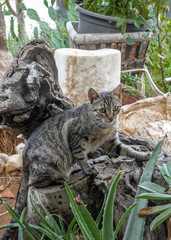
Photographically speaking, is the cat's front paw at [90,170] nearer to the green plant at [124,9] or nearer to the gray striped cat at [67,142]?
the gray striped cat at [67,142]

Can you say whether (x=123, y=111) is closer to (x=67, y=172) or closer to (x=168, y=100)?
(x=168, y=100)

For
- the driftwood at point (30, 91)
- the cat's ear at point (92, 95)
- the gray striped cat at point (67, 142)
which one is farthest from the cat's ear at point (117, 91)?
the driftwood at point (30, 91)

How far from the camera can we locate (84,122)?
67.7 inches

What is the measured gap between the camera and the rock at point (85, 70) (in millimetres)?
2643

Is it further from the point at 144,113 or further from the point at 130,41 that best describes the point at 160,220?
the point at 130,41

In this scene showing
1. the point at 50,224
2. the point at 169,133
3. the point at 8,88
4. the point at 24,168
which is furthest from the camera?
the point at 169,133

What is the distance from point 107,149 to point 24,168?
22.6 inches

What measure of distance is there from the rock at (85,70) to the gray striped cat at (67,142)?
973 millimetres

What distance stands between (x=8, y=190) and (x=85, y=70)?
138cm

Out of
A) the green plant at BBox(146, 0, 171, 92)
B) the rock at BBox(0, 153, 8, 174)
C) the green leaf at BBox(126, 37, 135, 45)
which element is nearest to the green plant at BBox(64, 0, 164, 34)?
the green leaf at BBox(126, 37, 135, 45)

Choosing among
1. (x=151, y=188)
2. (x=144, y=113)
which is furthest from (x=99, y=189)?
(x=144, y=113)

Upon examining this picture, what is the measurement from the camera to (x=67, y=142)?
173 centimetres

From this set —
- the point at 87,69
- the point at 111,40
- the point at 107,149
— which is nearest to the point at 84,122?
the point at 107,149

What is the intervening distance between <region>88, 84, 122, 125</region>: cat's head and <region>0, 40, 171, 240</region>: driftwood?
258 mm
